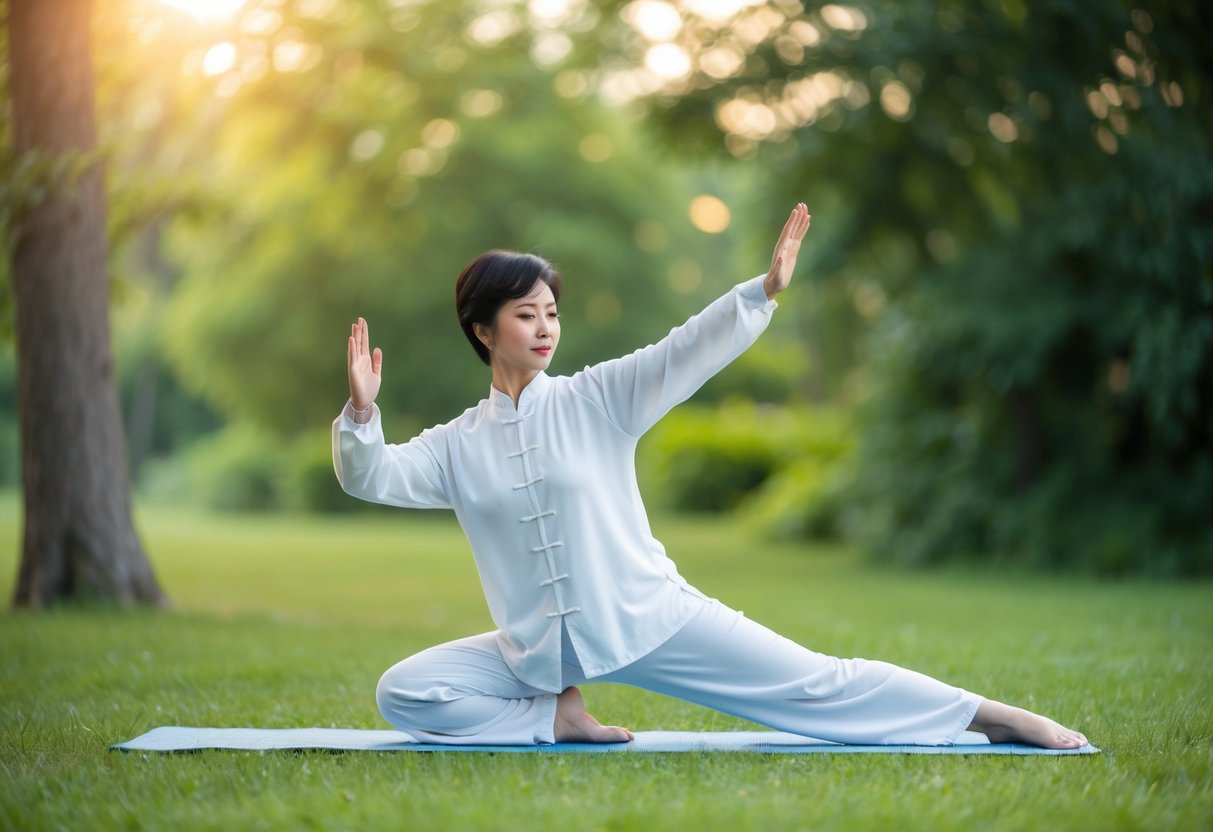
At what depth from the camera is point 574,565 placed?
409 centimetres

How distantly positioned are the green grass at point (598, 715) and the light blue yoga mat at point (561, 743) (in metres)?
0.09

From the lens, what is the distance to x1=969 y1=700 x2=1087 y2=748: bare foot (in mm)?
4156

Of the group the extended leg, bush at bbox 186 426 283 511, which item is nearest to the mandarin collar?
the extended leg

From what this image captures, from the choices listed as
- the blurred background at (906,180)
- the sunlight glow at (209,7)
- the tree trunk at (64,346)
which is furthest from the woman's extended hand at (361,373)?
the sunlight glow at (209,7)

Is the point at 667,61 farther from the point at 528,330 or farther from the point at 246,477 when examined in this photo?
the point at 246,477

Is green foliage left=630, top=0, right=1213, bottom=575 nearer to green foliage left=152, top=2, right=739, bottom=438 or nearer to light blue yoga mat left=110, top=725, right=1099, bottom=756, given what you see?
light blue yoga mat left=110, top=725, right=1099, bottom=756

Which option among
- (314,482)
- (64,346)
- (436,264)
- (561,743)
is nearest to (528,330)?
(561,743)

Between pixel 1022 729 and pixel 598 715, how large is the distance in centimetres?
179

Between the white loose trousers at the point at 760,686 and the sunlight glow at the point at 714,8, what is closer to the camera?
the white loose trousers at the point at 760,686

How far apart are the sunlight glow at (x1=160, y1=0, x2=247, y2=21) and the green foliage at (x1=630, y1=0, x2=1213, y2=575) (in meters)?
3.73

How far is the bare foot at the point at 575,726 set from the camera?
4379 millimetres

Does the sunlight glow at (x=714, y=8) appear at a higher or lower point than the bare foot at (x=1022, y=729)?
higher

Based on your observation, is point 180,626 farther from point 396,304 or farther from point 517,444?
point 396,304

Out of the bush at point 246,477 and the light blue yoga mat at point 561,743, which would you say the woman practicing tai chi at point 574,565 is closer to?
the light blue yoga mat at point 561,743
